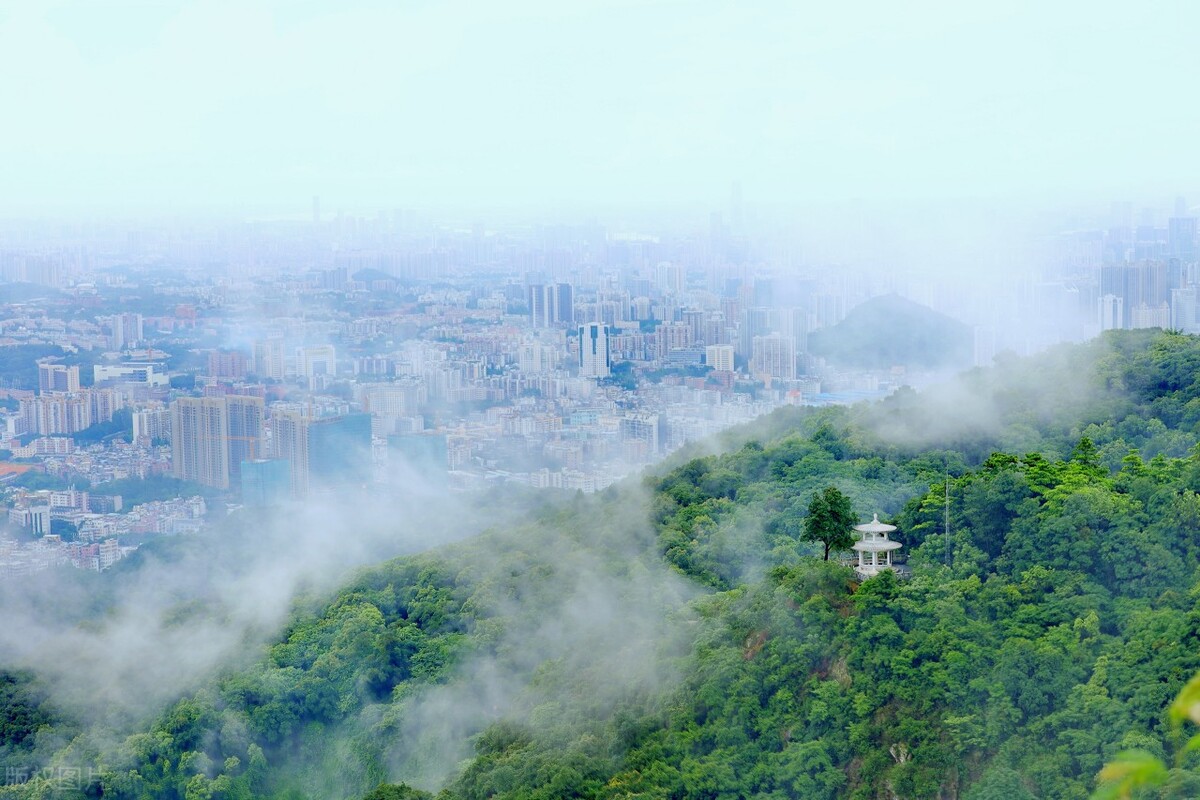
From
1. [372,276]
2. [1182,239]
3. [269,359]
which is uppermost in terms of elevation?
[1182,239]

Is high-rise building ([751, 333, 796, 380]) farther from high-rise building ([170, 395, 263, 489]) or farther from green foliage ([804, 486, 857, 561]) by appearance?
green foliage ([804, 486, 857, 561])

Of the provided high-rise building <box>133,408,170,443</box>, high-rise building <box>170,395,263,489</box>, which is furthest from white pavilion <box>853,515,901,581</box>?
high-rise building <box>133,408,170,443</box>

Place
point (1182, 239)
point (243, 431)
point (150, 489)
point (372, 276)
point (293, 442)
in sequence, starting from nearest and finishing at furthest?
1. point (1182, 239)
2. point (150, 489)
3. point (293, 442)
4. point (243, 431)
5. point (372, 276)

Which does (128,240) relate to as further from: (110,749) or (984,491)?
(984,491)

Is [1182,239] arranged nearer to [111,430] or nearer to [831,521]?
[831,521]

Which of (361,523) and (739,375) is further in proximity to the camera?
(739,375)

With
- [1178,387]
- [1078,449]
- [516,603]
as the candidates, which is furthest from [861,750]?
[1178,387]

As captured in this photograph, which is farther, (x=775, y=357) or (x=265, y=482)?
(x=775, y=357)

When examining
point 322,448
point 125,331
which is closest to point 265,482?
point 322,448
